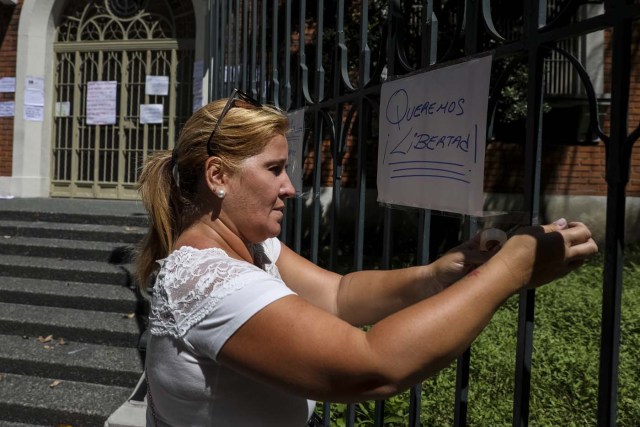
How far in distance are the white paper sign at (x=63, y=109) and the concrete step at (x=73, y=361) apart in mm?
6233

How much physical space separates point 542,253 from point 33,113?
34.0 ft

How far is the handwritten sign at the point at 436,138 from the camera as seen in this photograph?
1.23 meters

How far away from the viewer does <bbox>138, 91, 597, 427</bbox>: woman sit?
3.44 feet

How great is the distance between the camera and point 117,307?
16.7ft

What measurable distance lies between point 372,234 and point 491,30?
749 centimetres

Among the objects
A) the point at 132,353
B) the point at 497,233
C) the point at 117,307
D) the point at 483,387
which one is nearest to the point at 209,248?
the point at 497,233

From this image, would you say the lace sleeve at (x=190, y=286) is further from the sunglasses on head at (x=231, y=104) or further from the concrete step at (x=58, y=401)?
the concrete step at (x=58, y=401)

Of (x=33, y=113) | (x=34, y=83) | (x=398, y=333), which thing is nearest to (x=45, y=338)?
(x=398, y=333)

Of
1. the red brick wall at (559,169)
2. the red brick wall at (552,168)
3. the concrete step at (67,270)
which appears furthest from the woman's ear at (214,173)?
the red brick wall at (559,169)

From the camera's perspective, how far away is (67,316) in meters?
5.00

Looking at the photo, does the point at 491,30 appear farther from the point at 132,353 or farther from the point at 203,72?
the point at 203,72

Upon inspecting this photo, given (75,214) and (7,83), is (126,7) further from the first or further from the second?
(75,214)

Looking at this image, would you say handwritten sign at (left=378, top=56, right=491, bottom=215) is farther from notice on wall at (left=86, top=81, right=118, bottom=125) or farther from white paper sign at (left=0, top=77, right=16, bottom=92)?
white paper sign at (left=0, top=77, right=16, bottom=92)

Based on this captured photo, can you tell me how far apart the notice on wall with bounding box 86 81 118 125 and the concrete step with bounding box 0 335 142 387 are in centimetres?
577
